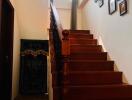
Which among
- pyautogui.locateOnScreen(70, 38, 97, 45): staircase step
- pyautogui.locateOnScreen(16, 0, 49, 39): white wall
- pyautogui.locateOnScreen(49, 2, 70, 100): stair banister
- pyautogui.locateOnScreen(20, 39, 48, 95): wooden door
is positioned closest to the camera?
pyautogui.locateOnScreen(49, 2, 70, 100): stair banister

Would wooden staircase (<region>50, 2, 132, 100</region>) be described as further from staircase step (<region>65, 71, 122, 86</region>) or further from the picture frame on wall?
the picture frame on wall

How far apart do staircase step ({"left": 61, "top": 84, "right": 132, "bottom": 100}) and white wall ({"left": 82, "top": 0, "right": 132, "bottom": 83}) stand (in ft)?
0.79

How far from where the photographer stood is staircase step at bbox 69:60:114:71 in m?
3.65

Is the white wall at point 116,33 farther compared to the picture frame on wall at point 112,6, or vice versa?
the picture frame on wall at point 112,6

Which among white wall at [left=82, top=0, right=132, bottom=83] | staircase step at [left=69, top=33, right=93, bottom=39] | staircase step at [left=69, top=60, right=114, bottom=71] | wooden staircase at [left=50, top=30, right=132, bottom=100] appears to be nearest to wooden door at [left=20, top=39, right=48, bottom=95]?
staircase step at [left=69, top=33, right=93, bottom=39]

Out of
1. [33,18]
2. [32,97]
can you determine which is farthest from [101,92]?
[33,18]

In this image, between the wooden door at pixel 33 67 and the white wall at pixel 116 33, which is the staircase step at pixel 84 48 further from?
the wooden door at pixel 33 67

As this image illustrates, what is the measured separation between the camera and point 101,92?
9.62 feet

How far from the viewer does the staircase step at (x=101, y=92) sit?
2.85 meters

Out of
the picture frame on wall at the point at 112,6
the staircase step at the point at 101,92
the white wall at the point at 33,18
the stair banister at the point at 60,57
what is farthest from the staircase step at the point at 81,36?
the stair banister at the point at 60,57

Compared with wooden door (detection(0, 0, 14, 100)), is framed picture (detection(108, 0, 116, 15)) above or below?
above

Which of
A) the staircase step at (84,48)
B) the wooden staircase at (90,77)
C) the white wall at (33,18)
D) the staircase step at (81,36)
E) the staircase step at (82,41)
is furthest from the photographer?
the white wall at (33,18)

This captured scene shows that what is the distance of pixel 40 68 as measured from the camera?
5.38 metres

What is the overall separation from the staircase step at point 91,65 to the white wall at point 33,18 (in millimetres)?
2020
